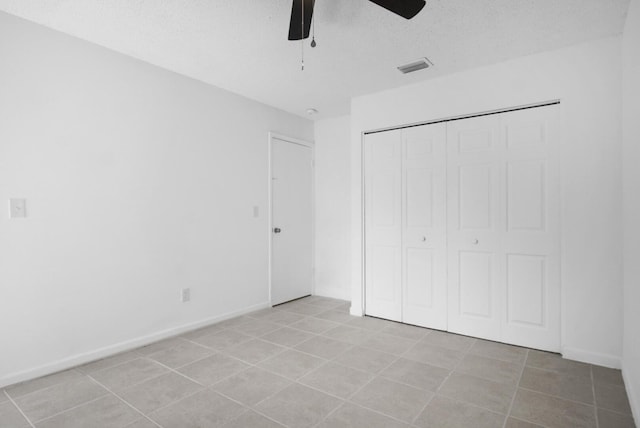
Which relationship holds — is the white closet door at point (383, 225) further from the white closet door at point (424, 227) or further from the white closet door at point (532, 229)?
the white closet door at point (532, 229)

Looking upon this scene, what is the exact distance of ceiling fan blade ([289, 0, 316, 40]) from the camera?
189cm

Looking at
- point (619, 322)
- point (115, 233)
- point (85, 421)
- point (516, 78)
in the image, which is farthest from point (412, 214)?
point (85, 421)

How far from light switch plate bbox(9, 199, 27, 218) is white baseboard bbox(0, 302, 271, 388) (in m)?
1.07

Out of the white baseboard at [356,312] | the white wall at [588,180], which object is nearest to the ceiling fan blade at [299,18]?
the white wall at [588,180]

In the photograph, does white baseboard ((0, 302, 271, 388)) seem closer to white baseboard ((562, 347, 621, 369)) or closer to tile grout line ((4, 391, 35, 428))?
tile grout line ((4, 391, 35, 428))

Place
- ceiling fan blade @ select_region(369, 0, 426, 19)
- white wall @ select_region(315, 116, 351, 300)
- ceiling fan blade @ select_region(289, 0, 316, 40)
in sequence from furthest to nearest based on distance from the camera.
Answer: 1. white wall @ select_region(315, 116, 351, 300)
2. ceiling fan blade @ select_region(289, 0, 316, 40)
3. ceiling fan blade @ select_region(369, 0, 426, 19)

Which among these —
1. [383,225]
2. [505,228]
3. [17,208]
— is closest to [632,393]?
[505,228]

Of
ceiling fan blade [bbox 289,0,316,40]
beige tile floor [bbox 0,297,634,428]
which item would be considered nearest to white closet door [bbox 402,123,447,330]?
beige tile floor [bbox 0,297,634,428]

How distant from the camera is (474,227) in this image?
3.24 metres

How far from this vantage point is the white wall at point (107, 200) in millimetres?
2422

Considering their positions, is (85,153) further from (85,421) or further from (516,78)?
(516,78)

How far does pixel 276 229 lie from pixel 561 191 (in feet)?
9.81

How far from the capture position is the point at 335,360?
2.79m

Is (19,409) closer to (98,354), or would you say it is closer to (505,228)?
(98,354)
